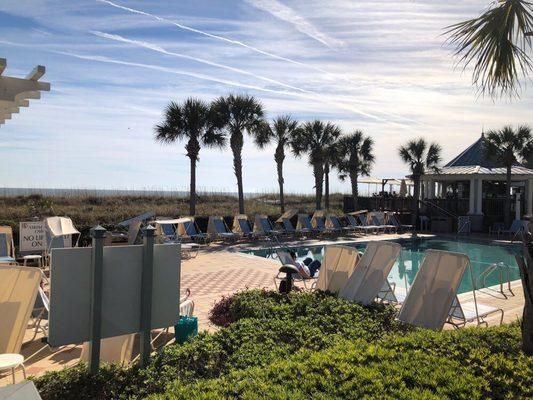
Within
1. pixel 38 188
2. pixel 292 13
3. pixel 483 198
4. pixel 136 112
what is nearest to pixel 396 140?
pixel 483 198

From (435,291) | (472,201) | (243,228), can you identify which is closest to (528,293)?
(435,291)

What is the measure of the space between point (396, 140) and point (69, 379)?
22.0m

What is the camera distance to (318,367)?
321 centimetres

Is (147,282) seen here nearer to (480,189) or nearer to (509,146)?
(509,146)

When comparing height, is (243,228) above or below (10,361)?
below

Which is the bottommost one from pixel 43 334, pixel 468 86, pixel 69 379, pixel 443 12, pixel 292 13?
pixel 43 334

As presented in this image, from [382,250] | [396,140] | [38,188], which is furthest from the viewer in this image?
[38,188]

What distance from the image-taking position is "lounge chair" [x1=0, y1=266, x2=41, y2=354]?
3.96 meters

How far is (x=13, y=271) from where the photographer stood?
400 centimetres

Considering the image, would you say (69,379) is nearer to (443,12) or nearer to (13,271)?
(13,271)

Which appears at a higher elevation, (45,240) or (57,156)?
(57,156)

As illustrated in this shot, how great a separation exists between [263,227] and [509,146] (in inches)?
478

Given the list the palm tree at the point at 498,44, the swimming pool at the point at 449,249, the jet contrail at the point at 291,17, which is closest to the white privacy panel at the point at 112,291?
the palm tree at the point at 498,44

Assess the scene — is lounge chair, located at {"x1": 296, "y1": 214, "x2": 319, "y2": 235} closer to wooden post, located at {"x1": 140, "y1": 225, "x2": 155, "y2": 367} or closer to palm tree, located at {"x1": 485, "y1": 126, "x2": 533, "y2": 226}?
palm tree, located at {"x1": 485, "y1": 126, "x2": 533, "y2": 226}
